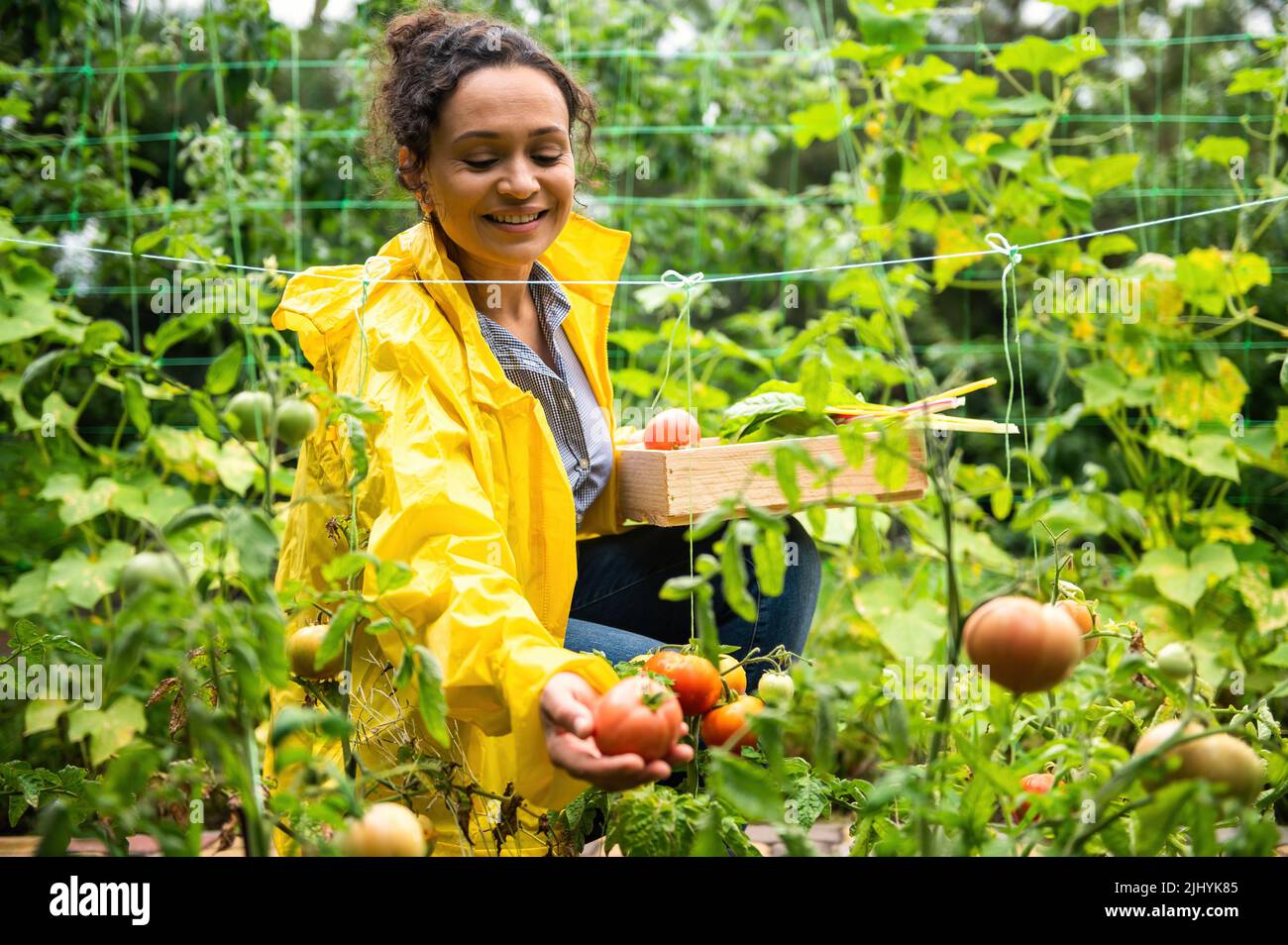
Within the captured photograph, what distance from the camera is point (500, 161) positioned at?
138 centimetres

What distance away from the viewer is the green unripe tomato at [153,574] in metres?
0.75

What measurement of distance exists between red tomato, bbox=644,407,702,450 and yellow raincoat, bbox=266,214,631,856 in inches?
3.3

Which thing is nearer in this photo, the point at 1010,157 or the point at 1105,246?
the point at 1010,157

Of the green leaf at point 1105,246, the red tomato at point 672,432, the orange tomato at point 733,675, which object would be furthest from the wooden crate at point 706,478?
the green leaf at point 1105,246

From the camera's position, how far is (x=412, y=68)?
4.73ft

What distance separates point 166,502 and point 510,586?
1.29m

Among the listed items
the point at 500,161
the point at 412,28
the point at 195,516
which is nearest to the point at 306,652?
the point at 195,516

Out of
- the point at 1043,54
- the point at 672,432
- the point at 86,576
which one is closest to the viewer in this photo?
the point at 672,432

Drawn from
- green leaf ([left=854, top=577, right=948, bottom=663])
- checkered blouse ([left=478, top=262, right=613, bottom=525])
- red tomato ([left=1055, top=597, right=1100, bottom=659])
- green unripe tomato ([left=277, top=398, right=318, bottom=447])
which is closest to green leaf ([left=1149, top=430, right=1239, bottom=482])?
green leaf ([left=854, top=577, right=948, bottom=663])

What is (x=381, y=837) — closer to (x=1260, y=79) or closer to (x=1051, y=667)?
(x=1051, y=667)

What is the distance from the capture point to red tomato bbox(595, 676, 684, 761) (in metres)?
0.91

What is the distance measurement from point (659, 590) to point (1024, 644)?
751mm

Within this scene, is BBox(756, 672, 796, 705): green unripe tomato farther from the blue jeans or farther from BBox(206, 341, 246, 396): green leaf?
BBox(206, 341, 246, 396): green leaf
